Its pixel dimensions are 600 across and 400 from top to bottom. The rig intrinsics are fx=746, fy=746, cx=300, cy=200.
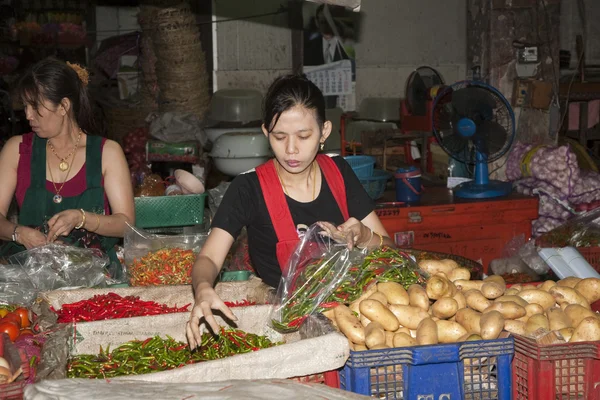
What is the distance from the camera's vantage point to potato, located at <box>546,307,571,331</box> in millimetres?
2557

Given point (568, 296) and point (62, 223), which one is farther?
point (62, 223)

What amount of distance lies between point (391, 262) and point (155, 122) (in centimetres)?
555

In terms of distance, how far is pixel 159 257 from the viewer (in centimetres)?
364

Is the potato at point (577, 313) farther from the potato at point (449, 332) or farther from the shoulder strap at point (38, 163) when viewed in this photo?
the shoulder strap at point (38, 163)

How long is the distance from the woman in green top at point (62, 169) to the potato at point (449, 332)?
1.96 m

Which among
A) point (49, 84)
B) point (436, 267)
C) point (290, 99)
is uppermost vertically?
point (49, 84)

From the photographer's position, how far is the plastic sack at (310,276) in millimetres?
2625

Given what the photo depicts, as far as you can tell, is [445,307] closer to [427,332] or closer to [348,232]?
[427,332]

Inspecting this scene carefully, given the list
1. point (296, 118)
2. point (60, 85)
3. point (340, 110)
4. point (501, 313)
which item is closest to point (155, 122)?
point (340, 110)

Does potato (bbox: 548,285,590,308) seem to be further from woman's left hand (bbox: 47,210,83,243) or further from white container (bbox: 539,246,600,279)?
woman's left hand (bbox: 47,210,83,243)

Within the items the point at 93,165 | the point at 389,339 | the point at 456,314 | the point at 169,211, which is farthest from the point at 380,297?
the point at 169,211

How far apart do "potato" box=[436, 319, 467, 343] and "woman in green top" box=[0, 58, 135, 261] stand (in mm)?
1961

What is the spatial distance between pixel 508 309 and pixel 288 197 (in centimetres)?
99

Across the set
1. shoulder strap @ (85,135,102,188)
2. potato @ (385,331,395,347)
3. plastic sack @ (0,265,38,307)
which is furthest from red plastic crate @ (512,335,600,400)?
shoulder strap @ (85,135,102,188)
